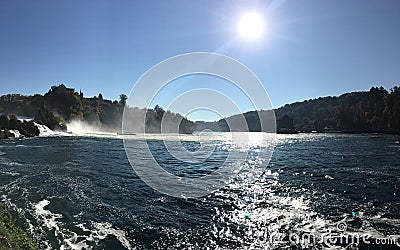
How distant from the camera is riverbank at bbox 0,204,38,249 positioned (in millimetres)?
8117

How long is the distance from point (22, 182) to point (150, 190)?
996 centimetres

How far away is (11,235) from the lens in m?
9.26

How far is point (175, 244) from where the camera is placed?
10062 mm

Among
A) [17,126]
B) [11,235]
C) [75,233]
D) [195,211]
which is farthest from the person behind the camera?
[17,126]

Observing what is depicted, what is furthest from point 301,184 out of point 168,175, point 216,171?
point 168,175

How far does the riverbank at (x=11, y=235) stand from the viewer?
26.6ft

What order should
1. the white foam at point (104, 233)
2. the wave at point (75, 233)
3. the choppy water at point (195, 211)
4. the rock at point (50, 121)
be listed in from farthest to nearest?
the rock at point (50, 121) < the choppy water at point (195, 211) < the white foam at point (104, 233) < the wave at point (75, 233)

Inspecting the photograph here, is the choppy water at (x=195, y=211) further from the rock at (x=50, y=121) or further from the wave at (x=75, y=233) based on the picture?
the rock at (x=50, y=121)
